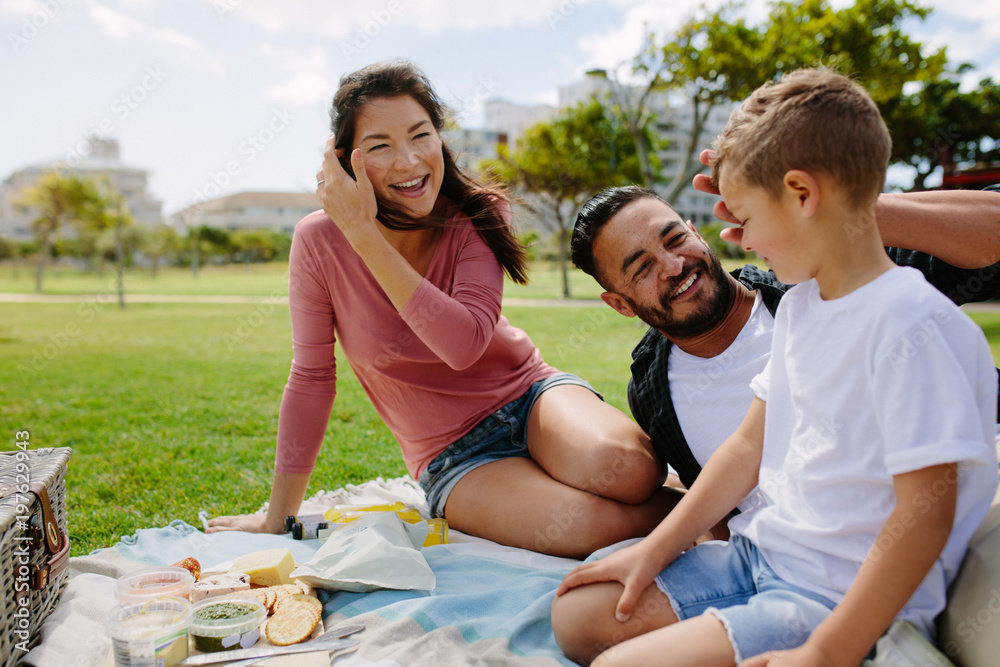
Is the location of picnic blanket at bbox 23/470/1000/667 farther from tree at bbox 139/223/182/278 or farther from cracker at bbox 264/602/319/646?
tree at bbox 139/223/182/278

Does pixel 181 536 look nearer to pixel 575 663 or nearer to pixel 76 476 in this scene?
pixel 76 476

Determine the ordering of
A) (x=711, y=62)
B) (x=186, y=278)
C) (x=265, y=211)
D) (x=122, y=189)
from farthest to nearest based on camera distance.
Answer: (x=265, y=211), (x=186, y=278), (x=122, y=189), (x=711, y=62)

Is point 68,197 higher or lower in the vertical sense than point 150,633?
higher

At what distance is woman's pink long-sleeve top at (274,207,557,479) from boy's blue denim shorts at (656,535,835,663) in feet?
4.03

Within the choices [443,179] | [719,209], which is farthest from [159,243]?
[719,209]

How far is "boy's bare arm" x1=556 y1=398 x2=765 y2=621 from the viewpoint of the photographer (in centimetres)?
168

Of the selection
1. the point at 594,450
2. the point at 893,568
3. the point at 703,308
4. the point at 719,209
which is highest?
the point at 719,209

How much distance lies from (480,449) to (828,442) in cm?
154

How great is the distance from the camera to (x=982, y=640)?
1.36 meters

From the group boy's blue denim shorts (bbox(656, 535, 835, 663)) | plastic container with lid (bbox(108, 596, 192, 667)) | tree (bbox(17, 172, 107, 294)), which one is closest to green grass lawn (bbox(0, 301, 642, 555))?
plastic container with lid (bbox(108, 596, 192, 667))

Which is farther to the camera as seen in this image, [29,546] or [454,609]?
[454,609]

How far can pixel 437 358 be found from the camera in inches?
107

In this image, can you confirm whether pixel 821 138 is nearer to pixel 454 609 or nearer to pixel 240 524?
pixel 454 609

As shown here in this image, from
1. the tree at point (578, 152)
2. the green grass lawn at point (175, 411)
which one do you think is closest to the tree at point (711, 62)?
the green grass lawn at point (175, 411)
